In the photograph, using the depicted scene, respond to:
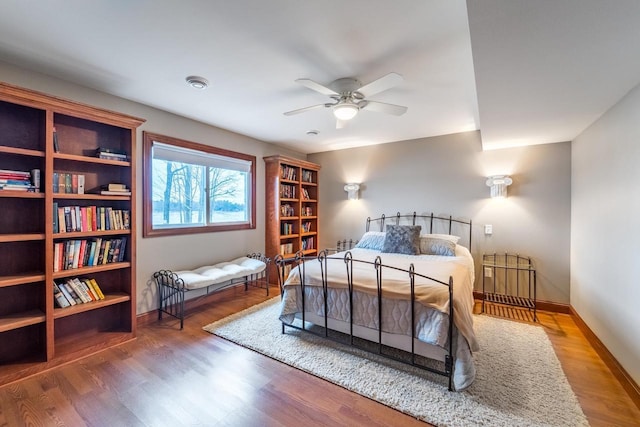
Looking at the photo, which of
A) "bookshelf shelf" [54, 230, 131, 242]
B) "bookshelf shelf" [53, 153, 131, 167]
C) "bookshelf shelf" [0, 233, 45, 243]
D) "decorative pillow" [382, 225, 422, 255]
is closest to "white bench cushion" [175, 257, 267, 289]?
"bookshelf shelf" [54, 230, 131, 242]

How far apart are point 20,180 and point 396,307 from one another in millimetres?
3188

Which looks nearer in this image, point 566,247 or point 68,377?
point 68,377

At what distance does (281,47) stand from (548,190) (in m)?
3.72

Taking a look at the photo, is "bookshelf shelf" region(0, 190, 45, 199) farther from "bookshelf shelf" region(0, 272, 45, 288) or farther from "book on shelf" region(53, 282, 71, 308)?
"book on shelf" region(53, 282, 71, 308)

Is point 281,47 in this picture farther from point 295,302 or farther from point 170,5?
point 295,302

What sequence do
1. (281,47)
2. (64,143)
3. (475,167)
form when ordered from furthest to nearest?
(475,167)
(64,143)
(281,47)

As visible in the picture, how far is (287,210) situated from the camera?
4.86 m

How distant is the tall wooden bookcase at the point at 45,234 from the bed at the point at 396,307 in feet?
5.73

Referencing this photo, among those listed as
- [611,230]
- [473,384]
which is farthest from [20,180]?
[611,230]

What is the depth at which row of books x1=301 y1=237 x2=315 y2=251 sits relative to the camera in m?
5.16

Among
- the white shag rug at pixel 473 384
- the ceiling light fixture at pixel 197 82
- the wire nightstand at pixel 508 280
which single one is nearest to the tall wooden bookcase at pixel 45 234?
the ceiling light fixture at pixel 197 82

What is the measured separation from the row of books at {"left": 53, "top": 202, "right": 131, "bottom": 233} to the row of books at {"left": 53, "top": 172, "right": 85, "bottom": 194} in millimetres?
144

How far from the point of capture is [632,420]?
167 centimetres

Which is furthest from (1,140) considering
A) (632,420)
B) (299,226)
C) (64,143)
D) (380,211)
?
(632,420)
